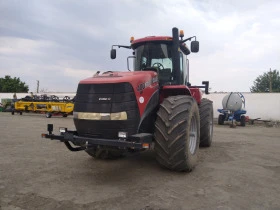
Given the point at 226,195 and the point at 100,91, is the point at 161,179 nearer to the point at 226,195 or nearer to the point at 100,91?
the point at 226,195

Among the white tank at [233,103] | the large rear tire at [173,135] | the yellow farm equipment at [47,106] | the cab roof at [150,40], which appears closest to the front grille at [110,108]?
the large rear tire at [173,135]

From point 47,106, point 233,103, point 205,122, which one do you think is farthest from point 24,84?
point 205,122

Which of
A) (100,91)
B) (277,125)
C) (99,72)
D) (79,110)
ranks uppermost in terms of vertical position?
(99,72)

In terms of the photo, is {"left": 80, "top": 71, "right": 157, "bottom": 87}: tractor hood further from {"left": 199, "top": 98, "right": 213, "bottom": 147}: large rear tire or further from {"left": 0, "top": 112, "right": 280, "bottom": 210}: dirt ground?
{"left": 199, "top": 98, "right": 213, "bottom": 147}: large rear tire

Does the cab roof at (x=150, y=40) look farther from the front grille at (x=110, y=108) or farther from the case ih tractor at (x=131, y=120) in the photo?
the front grille at (x=110, y=108)

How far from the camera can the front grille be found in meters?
4.67

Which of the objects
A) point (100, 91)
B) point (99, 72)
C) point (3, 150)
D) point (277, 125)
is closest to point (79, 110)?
point (100, 91)

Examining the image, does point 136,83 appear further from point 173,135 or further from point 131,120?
point 173,135

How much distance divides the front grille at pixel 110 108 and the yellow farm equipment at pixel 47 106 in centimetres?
1541

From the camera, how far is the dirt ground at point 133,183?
3.91 metres

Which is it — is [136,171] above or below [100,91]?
below

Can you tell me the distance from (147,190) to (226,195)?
1180mm

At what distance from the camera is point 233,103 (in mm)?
18406

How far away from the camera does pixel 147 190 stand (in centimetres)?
439
